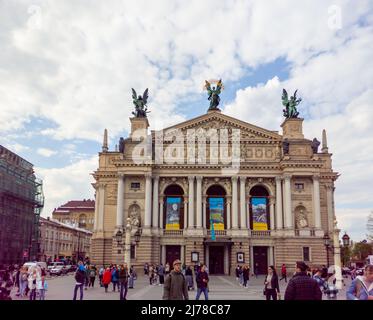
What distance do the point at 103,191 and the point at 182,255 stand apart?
52.1 feet

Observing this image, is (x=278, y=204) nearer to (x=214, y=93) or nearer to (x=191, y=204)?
(x=191, y=204)

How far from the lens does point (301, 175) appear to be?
6412cm

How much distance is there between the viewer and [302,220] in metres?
63.8

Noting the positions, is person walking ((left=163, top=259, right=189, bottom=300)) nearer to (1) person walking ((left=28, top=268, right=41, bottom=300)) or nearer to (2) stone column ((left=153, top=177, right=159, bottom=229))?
(1) person walking ((left=28, top=268, right=41, bottom=300))

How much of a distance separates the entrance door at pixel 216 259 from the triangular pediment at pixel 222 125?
16860 millimetres

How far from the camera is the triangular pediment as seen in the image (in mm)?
66188

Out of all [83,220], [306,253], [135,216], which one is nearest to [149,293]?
[135,216]

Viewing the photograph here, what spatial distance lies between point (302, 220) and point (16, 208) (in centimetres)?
4050

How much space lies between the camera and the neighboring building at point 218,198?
207ft

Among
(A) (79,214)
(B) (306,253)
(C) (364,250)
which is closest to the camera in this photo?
(B) (306,253)

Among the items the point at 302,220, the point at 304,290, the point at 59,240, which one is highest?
the point at 302,220

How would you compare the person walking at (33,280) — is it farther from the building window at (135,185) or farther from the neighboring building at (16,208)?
the building window at (135,185)

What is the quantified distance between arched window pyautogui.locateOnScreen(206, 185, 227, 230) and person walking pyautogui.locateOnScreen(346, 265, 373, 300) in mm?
55053
